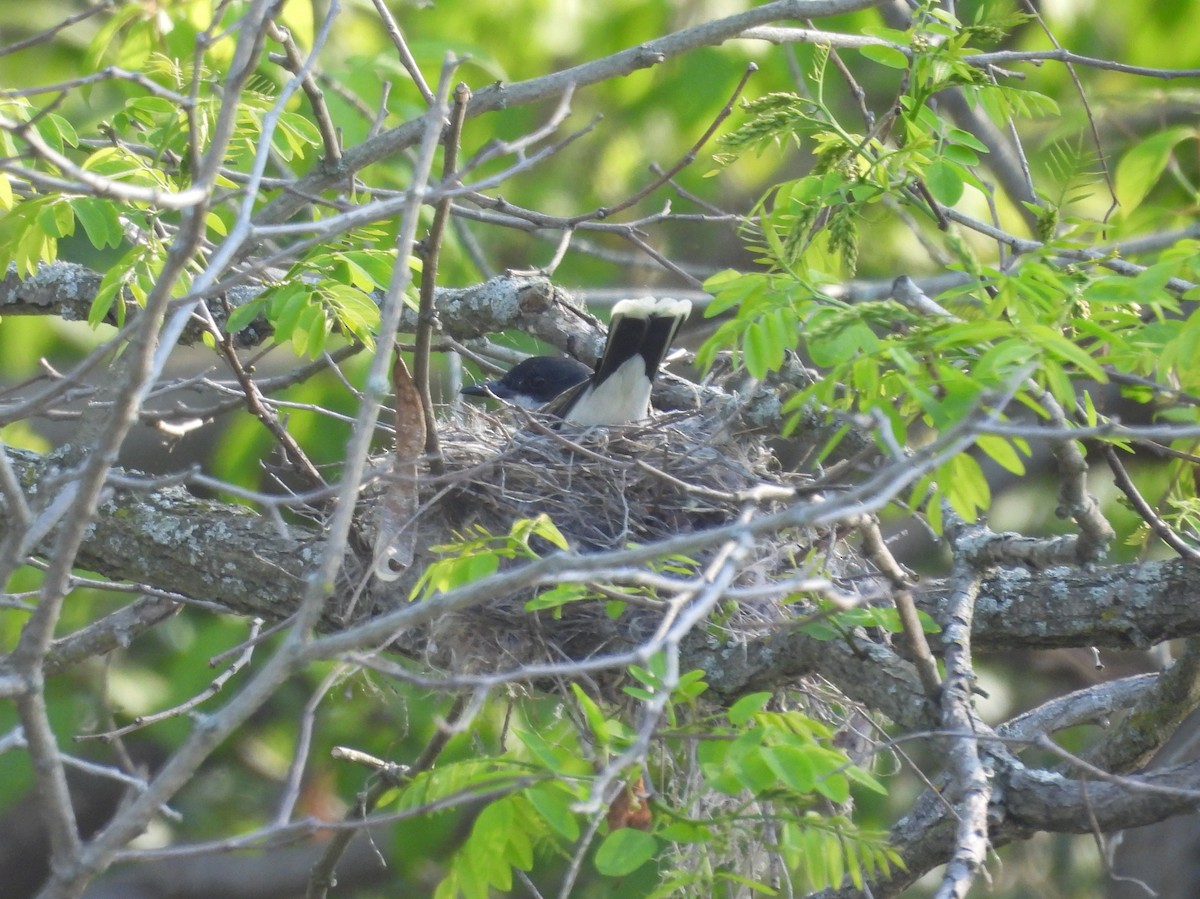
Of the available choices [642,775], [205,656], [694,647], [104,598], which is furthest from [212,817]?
[642,775]

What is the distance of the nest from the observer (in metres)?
3.42

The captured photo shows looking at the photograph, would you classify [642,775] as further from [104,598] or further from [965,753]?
[104,598]

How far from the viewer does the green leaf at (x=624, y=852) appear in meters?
2.31

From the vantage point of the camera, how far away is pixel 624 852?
233cm

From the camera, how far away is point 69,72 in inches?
272

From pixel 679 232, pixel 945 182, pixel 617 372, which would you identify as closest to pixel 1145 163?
pixel 945 182

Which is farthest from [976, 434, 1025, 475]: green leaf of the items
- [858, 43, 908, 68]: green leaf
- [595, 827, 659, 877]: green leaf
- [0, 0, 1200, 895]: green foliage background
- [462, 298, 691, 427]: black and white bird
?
[462, 298, 691, 427]: black and white bird

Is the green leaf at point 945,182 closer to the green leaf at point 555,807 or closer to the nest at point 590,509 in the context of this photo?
the nest at point 590,509

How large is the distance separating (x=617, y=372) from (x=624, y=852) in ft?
7.17

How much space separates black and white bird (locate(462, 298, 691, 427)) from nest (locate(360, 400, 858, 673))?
0.12m

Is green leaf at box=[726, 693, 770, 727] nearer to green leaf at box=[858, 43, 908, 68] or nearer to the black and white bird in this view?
green leaf at box=[858, 43, 908, 68]

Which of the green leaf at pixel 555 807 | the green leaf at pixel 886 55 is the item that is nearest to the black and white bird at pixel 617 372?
the green leaf at pixel 886 55

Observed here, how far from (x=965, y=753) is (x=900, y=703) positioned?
1.12 ft

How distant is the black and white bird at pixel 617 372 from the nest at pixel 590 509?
123mm
